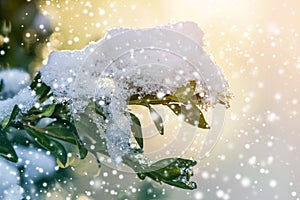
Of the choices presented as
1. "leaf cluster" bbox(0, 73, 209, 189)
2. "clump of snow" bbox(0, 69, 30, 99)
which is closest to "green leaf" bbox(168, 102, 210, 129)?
"leaf cluster" bbox(0, 73, 209, 189)

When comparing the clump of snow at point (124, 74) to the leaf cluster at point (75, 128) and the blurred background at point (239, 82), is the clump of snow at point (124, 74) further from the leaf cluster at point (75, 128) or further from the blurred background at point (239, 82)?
the blurred background at point (239, 82)

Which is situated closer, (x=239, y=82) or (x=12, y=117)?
(x=12, y=117)

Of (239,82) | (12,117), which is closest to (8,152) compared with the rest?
(12,117)

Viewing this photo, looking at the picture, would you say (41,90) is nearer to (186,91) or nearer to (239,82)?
(186,91)

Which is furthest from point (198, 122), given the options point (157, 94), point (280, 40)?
point (280, 40)

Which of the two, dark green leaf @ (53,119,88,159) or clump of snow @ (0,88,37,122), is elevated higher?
dark green leaf @ (53,119,88,159)

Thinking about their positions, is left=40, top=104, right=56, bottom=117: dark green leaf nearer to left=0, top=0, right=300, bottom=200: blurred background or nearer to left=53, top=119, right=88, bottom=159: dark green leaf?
left=53, top=119, right=88, bottom=159: dark green leaf
